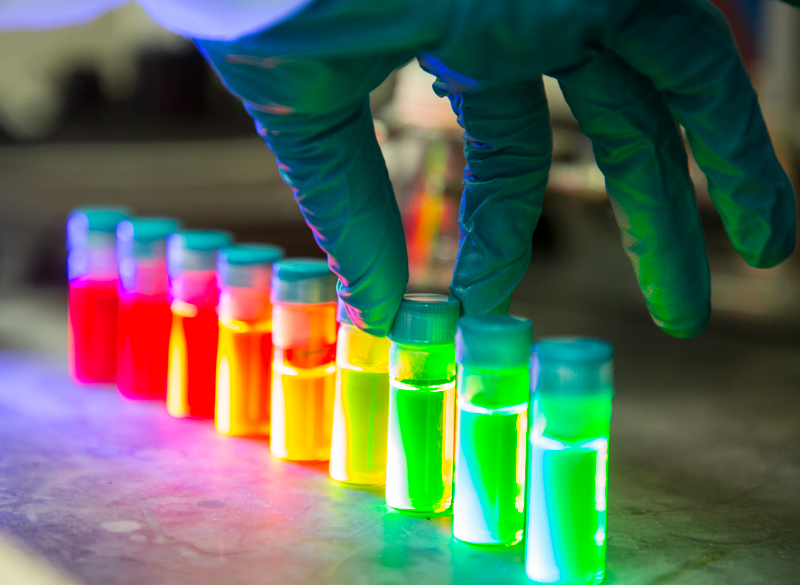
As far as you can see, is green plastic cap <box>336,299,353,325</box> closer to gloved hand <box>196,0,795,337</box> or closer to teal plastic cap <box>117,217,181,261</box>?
gloved hand <box>196,0,795,337</box>

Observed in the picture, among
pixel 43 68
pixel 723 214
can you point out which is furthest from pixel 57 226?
pixel 723 214

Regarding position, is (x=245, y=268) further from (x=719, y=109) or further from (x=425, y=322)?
(x=719, y=109)

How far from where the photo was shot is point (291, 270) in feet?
3.40

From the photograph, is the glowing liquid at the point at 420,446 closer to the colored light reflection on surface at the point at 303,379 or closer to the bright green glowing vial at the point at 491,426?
the bright green glowing vial at the point at 491,426

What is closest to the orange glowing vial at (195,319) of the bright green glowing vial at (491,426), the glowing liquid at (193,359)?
the glowing liquid at (193,359)

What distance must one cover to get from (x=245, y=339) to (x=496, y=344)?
41 cm

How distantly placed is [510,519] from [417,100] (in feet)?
4.30

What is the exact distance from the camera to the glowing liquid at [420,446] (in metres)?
0.89

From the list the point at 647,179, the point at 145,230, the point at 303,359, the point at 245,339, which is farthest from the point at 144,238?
the point at 647,179

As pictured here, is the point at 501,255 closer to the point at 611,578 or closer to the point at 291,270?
the point at 291,270

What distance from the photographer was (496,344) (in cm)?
80

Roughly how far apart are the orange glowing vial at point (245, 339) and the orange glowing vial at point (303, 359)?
6 cm

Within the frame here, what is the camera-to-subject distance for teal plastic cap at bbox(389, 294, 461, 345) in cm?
89

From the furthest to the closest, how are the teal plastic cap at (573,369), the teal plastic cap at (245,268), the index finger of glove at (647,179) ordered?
1. the teal plastic cap at (245,268)
2. the index finger of glove at (647,179)
3. the teal plastic cap at (573,369)
